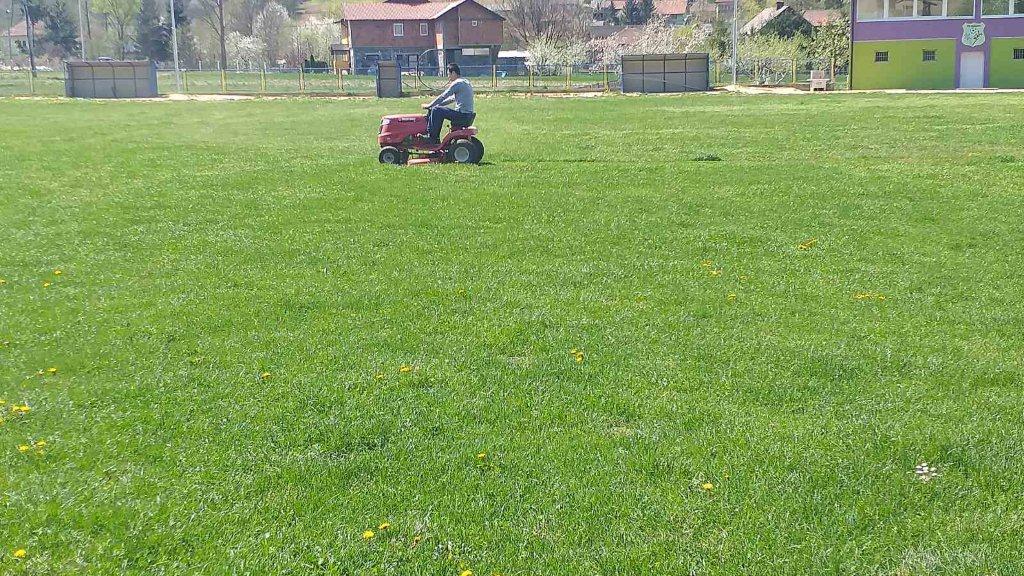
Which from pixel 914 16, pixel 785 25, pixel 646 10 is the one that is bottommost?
pixel 914 16

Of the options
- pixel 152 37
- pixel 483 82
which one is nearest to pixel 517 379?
pixel 483 82

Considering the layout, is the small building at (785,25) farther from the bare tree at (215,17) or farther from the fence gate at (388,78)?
the bare tree at (215,17)

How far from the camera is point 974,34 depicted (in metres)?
46.8

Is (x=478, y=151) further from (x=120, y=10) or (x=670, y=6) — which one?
(x=670, y=6)

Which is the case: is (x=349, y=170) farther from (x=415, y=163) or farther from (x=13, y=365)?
(x=13, y=365)

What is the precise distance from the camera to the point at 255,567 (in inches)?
156

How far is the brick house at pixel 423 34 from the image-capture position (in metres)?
82.3

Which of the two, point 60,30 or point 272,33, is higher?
point 60,30

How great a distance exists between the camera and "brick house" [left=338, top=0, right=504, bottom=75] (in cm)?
8231

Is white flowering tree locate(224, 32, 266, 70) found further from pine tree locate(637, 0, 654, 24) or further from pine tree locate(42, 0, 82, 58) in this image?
pine tree locate(637, 0, 654, 24)

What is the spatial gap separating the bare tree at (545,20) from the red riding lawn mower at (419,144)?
64928mm

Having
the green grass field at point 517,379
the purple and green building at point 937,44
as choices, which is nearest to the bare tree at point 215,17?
the purple and green building at point 937,44

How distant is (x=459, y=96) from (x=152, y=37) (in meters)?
86.0

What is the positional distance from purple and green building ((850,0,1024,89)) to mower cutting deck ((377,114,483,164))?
38.2m
